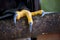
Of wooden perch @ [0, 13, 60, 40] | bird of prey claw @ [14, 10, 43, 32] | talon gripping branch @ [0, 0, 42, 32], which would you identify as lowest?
wooden perch @ [0, 13, 60, 40]

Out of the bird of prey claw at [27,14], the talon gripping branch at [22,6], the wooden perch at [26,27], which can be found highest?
the talon gripping branch at [22,6]

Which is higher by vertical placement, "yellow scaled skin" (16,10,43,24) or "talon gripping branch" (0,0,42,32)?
"talon gripping branch" (0,0,42,32)

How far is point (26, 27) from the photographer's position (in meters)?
1.17

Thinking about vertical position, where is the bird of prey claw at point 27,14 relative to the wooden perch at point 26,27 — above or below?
above

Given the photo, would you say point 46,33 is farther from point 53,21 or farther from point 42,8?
point 42,8

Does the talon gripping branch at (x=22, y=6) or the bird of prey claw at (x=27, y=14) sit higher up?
the talon gripping branch at (x=22, y=6)

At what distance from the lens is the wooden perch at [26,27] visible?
1.16 meters

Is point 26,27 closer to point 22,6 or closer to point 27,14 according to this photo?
point 27,14

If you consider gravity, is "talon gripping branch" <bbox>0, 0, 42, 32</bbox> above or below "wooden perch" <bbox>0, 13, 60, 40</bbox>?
above

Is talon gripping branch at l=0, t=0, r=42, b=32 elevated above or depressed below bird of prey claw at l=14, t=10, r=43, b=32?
above

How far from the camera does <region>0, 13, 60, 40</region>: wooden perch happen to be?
116 cm

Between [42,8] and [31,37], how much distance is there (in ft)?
1.00

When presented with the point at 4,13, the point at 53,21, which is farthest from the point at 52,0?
the point at 4,13

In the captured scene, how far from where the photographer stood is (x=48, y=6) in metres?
1.38
